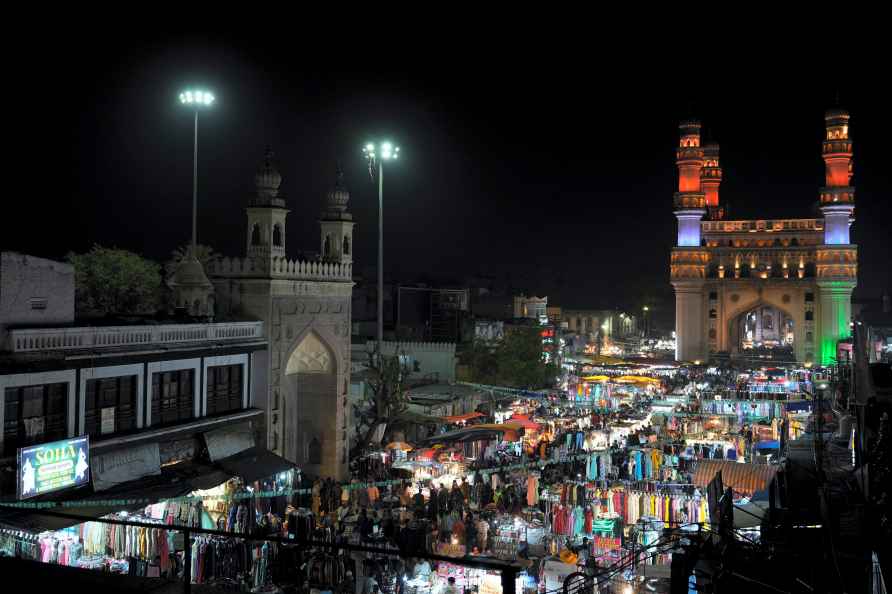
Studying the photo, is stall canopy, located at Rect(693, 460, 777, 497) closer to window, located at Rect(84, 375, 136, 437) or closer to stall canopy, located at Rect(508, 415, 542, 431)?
stall canopy, located at Rect(508, 415, 542, 431)

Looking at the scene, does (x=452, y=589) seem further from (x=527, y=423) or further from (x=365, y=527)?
(x=527, y=423)

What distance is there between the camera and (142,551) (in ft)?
42.8

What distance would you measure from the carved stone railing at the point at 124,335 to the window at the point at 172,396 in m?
0.71

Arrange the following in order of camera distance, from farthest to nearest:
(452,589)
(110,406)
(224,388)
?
(224,388), (110,406), (452,589)

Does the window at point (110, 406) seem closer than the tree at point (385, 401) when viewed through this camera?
Yes

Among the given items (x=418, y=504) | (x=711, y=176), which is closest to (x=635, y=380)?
(x=418, y=504)

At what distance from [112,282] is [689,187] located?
170 ft

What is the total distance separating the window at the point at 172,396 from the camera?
16469mm

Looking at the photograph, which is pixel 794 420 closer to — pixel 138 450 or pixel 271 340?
pixel 271 340

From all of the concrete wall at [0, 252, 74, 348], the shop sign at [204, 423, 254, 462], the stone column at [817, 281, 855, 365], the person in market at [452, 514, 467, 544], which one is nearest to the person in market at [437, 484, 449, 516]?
the person in market at [452, 514, 467, 544]

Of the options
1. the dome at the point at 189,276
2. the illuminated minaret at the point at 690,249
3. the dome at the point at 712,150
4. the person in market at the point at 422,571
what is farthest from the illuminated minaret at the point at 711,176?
the person in market at the point at 422,571

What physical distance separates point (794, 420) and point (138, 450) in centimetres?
1892

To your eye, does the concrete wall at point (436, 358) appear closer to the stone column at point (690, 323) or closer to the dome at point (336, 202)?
the dome at point (336, 202)

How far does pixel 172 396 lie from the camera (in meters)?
16.9
